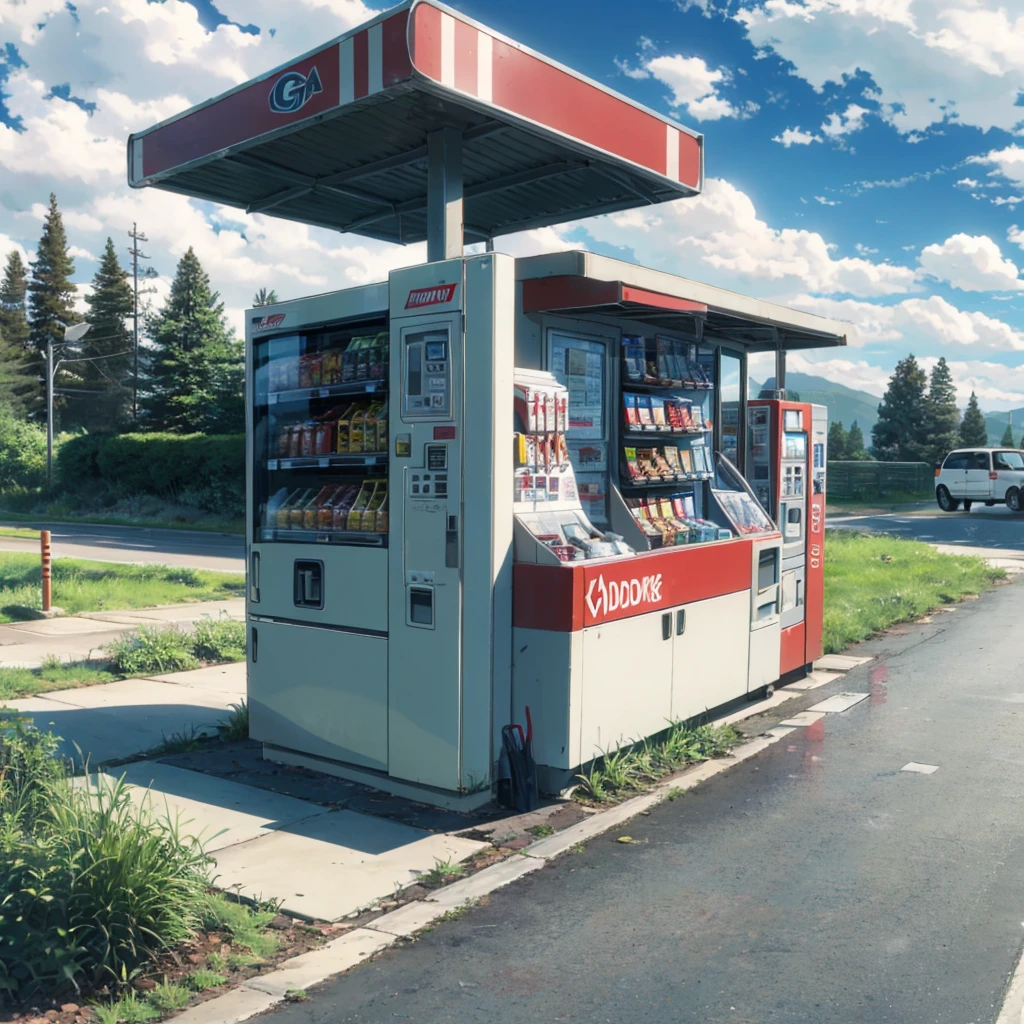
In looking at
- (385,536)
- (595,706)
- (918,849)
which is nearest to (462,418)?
(385,536)

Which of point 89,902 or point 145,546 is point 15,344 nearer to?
point 145,546

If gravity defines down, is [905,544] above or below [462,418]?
below

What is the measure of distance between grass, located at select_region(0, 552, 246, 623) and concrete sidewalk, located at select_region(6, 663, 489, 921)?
223 inches

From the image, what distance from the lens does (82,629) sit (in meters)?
11.4

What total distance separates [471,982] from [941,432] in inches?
2357

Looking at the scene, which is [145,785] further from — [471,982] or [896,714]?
[896,714]

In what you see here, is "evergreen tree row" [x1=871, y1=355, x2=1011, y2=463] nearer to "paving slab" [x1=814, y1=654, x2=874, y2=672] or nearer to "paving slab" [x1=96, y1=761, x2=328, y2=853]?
"paving slab" [x1=814, y1=654, x2=874, y2=672]

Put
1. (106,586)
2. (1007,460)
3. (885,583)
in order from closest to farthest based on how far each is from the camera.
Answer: (106,586)
(885,583)
(1007,460)

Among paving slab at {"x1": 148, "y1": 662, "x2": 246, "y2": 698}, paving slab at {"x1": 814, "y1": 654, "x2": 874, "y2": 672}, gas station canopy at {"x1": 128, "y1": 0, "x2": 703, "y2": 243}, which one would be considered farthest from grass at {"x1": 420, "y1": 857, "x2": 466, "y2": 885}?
paving slab at {"x1": 814, "y1": 654, "x2": 874, "y2": 672}

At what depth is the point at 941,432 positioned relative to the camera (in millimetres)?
57812

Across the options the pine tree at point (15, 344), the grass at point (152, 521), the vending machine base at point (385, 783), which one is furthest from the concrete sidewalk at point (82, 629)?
the pine tree at point (15, 344)

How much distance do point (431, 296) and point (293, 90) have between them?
1.49 metres

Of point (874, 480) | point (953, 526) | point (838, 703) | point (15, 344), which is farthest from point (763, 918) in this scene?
point (15, 344)

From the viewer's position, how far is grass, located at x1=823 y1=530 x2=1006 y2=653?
11.8 metres
